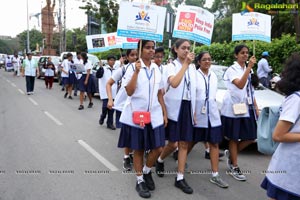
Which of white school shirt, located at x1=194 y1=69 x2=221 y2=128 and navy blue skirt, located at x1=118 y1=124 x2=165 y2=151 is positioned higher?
white school shirt, located at x1=194 y1=69 x2=221 y2=128

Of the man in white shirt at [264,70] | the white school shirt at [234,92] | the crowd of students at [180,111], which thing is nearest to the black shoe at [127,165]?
the crowd of students at [180,111]

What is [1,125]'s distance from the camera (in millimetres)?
7906

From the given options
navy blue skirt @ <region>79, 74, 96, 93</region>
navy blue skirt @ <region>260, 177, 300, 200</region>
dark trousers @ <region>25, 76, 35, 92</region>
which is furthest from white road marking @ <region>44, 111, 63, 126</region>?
navy blue skirt @ <region>260, 177, 300, 200</region>

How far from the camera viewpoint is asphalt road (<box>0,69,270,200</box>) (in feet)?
13.5

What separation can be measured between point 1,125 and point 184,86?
531 cm

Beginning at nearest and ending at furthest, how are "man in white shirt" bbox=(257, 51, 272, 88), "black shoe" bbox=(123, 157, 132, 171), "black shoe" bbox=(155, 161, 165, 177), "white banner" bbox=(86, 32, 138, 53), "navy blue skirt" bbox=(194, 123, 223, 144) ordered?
"navy blue skirt" bbox=(194, 123, 223, 144), "black shoe" bbox=(155, 161, 165, 177), "black shoe" bbox=(123, 157, 132, 171), "white banner" bbox=(86, 32, 138, 53), "man in white shirt" bbox=(257, 51, 272, 88)

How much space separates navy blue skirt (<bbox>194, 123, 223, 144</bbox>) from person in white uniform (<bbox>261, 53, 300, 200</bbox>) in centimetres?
188

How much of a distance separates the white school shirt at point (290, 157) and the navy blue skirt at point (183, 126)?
1.83 meters

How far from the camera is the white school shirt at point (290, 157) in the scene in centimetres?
240

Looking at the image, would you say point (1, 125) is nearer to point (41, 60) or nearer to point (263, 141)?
point (263, 141)

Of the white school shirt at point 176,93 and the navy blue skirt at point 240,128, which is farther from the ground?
the white school shirt at point 176,93

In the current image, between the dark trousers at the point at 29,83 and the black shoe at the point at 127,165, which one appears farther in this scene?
the dark trousers at the point at 29,83

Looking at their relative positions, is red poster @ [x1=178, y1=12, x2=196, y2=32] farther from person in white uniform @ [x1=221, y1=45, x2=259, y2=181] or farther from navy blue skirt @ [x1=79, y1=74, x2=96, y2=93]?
navy blue skirt @ [x1=79, y1=74, x2=96, y2=93]

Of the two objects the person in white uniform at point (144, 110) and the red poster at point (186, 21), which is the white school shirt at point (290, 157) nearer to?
the person in white uniform at point (144, 110)
